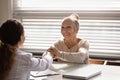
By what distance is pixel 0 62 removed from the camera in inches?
66.3

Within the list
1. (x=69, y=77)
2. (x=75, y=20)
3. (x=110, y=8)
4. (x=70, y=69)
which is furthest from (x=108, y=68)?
(x=110, y=8)

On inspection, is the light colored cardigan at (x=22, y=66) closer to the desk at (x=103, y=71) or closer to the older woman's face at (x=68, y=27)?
the desk at (x=103, y=71)

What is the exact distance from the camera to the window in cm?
335

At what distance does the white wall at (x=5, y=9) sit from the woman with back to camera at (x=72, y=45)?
4.19 feet

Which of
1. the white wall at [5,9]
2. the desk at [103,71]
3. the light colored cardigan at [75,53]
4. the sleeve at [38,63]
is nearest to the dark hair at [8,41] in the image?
the sleeve at [38,63]

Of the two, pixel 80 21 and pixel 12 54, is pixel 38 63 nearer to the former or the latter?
pixel 12 54

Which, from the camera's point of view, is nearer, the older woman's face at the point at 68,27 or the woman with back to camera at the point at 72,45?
the woman with back to camera at the point at 72,45

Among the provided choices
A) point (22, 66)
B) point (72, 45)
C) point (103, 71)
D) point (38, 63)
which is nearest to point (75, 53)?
point (72, 45)

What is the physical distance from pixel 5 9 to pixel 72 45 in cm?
148

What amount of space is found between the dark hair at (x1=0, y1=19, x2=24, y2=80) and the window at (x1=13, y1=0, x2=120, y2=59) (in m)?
1.88

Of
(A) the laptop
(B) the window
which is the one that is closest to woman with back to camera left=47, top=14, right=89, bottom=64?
(A) the laptop

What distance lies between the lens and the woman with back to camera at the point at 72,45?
2.49 metres

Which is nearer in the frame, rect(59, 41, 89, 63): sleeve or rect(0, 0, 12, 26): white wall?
rect(59, 41, 89, 63): sleeve

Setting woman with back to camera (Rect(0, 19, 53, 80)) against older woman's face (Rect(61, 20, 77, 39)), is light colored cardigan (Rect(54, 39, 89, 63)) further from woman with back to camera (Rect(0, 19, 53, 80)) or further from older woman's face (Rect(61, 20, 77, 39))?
woman with back to camera (Rect(0, 19, 53, 80))
